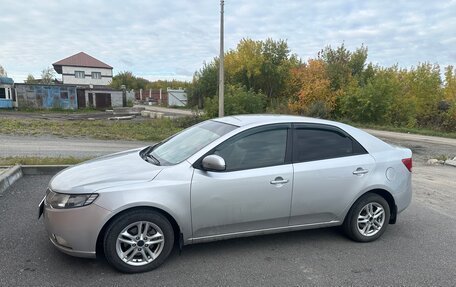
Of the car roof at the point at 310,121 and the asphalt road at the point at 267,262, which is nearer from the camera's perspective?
the asphalt road at the point at 267,262

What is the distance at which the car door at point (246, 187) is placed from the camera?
3715mm

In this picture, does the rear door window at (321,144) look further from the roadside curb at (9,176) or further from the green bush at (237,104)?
the green bush at (237,104)

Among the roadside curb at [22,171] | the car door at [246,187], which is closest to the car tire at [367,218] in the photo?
the car door at [246,187]

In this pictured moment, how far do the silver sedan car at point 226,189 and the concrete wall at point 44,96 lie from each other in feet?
125

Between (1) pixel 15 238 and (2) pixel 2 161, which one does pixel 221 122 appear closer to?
(1) pixel 15 238

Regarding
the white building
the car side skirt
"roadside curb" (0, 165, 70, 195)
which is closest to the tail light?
the car side skirt

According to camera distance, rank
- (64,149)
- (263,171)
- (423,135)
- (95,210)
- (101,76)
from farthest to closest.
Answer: (101,76)
(423,135)
(64,149)
(263,171)
(95,210)

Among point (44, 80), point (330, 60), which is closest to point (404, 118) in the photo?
point (330, 60)

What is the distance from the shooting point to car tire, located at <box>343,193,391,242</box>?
438cm

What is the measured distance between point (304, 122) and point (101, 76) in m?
69.7

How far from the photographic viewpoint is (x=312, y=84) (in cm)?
3189

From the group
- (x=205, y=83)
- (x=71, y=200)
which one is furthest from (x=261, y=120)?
(x=205, y=83)

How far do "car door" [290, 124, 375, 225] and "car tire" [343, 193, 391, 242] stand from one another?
0.16 meters

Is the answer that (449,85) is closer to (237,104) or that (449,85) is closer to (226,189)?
(237,104)
